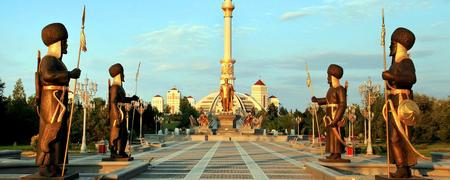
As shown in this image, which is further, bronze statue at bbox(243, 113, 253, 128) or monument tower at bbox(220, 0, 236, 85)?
monument tower at bbox(220, 0, 236, 85)

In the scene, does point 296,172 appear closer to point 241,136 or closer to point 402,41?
point 402,41

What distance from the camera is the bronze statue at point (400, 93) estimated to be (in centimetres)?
901

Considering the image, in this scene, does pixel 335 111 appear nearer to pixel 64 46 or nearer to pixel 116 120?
pixel 116 120

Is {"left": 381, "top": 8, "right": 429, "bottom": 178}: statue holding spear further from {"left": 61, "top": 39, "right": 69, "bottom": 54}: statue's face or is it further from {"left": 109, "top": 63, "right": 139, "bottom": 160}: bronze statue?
{"left": 109, "top": 63, "right": 139, "bottom": 160}: bronze statue

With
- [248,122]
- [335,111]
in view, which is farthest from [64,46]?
[248,122]

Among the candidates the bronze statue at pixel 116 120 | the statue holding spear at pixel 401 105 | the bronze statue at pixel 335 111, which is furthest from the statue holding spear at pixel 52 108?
the bronze statue at pixel 335 111

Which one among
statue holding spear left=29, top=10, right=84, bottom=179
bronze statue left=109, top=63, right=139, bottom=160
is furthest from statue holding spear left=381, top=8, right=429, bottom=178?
bronze statue left=109, top=63, right=139, bottom=160

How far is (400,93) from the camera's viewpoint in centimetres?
925

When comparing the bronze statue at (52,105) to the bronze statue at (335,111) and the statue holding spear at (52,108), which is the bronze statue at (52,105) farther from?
the bronze statue at (335,111)

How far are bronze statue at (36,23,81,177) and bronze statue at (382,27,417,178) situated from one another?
5.93 m

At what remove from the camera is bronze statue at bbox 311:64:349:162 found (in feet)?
47.0

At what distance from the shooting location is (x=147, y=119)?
8450cm

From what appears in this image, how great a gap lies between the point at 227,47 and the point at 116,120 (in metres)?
65.8

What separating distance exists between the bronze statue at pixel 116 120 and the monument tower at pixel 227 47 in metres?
63.4
